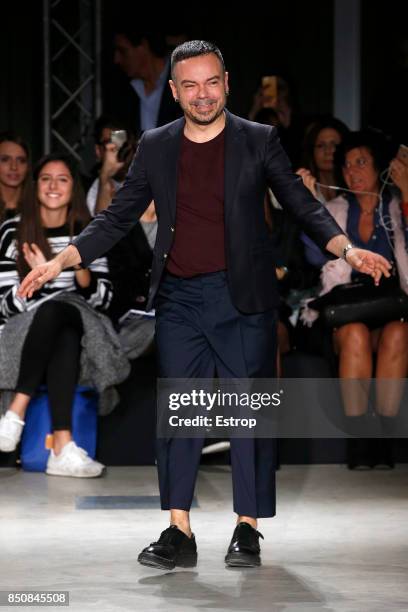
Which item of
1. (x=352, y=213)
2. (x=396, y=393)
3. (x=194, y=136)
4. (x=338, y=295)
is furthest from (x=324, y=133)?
(x=194, y=136)

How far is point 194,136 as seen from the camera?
11.8 ft

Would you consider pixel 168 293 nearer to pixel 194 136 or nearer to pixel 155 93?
pixel 194 136

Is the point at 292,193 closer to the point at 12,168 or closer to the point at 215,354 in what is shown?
the point at 215,354

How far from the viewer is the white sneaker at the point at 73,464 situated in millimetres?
5062

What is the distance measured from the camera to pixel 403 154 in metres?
5.61

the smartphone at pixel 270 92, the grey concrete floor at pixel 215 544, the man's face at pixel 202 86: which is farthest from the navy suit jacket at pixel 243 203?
the smartphone at pixel 270 92

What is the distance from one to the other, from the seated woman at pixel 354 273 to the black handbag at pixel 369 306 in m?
0.02

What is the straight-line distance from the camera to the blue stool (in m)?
5.26

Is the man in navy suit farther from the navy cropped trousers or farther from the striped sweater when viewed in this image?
the striped sweater

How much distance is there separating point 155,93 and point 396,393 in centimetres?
230

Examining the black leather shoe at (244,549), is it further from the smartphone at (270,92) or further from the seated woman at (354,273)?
the smartphone at (270,92)

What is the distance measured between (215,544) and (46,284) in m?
1.83

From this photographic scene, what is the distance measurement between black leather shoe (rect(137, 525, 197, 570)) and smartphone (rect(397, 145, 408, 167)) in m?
2.50

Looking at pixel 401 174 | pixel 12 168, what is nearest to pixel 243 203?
pixel 401 174
